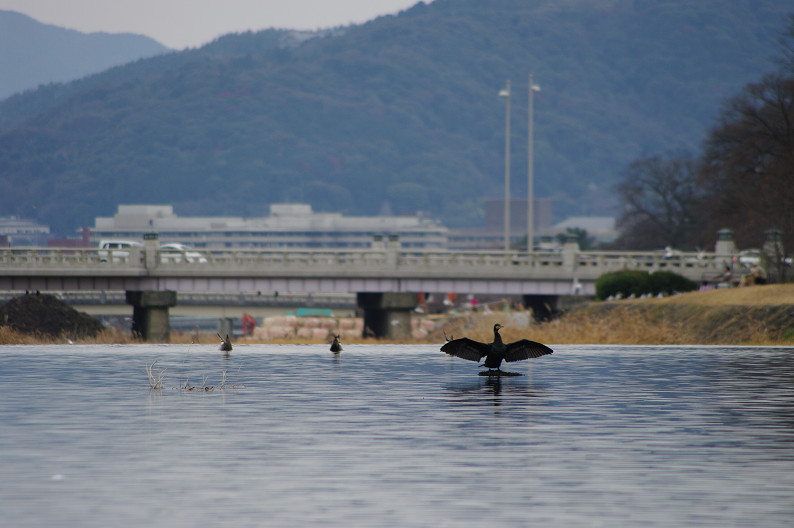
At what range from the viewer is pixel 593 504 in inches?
521

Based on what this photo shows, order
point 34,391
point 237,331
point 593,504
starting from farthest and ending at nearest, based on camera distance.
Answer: point 237,331
point 34,391
point 593,504

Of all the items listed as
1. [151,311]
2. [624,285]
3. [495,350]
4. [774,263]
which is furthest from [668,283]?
[495,350]

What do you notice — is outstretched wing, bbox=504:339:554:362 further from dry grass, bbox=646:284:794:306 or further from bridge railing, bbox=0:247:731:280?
bridge railing, bbox=0:247:731:280

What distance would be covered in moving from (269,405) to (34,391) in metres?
5.65

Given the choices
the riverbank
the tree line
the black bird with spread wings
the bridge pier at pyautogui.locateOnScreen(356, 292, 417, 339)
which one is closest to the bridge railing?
the bridge pier at pyautogui.locateOnScreen(356, 292, 417, 339)

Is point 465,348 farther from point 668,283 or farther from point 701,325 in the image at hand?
point 668,283

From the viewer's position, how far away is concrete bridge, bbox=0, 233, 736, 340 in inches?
2746

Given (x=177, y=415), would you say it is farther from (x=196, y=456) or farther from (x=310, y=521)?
(x=310, y=521)

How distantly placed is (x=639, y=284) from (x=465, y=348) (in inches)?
1261

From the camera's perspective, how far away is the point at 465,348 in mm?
27141

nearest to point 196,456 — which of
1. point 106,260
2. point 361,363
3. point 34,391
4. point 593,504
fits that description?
point 593,504

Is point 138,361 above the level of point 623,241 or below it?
below

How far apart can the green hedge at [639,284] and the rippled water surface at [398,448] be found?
27622 mm

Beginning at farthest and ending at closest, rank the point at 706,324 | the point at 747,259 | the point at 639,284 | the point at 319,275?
1. the point at 319,275
2. the point at 747,259
3. the point at 639,284
4. the point at 706,324
